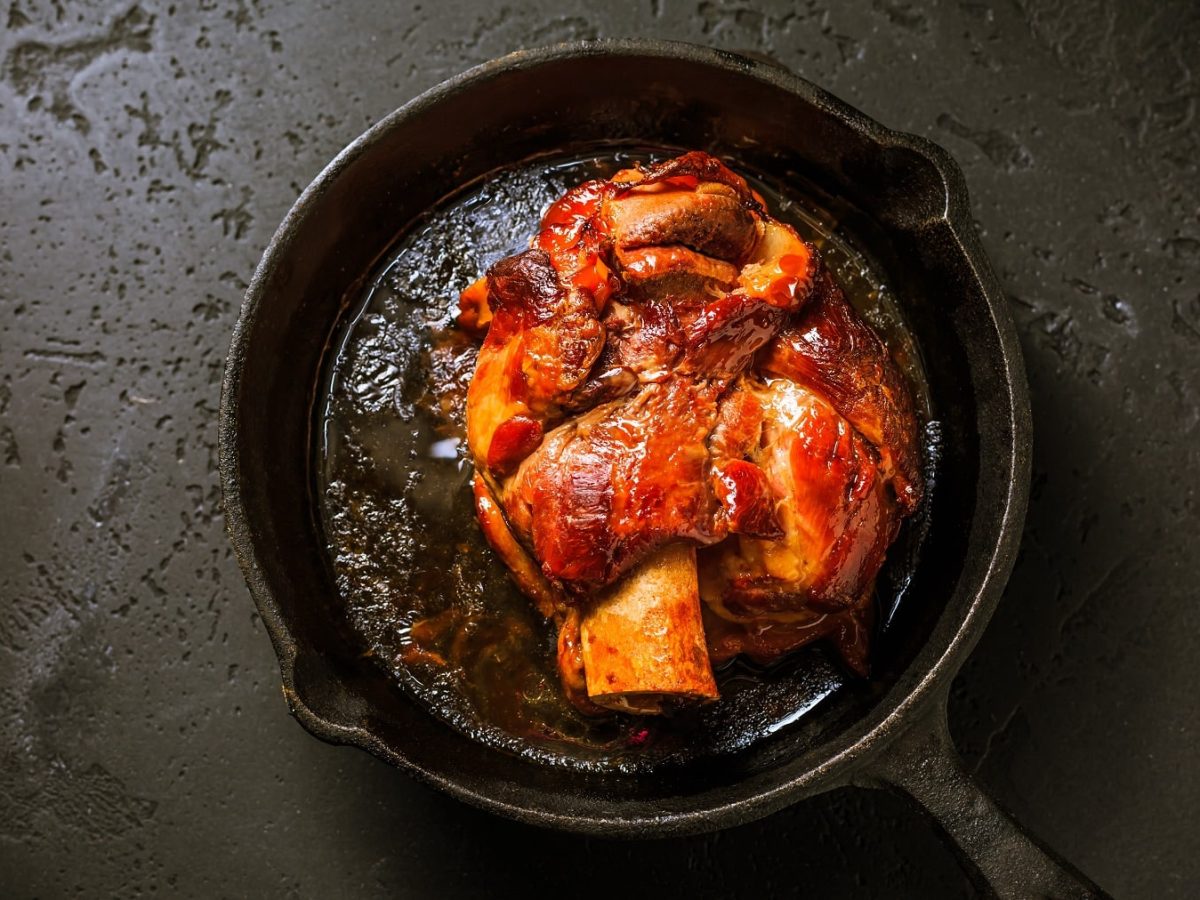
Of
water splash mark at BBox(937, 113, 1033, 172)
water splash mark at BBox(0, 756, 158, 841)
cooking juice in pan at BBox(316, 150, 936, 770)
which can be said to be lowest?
water splash mark at BBox(0, 756, 158, 841)

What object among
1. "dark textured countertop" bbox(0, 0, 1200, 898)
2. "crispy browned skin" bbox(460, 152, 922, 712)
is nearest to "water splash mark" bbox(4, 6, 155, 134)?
"dark textured countertop" bbox(0, 0, 1200, 898)

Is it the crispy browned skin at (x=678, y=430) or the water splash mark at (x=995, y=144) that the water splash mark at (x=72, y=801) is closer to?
the crispy browned skin at (x=678, y=430)

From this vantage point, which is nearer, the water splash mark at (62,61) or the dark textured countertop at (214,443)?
the dark textured countertop at (214,443)

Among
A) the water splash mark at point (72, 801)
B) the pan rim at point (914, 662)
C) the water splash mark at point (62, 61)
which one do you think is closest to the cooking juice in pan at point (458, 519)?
the pan rim at point (914, 662)

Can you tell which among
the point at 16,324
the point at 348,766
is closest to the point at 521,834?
the point at 348,766

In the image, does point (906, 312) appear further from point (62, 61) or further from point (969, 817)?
point (62, 61)

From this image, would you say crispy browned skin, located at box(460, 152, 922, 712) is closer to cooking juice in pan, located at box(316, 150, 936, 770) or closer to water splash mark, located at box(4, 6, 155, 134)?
cooking juice in pan, located at box(316, 150, 936, 770)

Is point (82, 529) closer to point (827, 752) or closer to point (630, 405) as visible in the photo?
point (630, 405)
